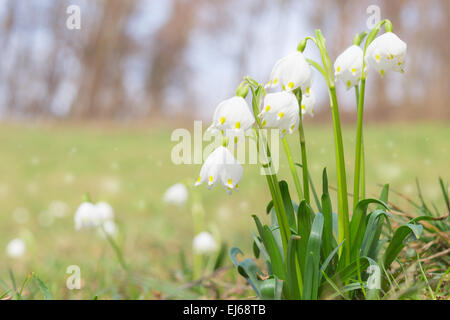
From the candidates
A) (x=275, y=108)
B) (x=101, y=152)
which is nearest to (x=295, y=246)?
(x=275, y=108)

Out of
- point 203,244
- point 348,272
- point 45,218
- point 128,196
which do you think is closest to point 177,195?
point 203,244

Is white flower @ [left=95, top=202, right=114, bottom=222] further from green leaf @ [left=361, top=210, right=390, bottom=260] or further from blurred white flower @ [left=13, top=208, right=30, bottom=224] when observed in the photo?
blurred white flower @ [left=13, top=208, right=30, bottom=224]

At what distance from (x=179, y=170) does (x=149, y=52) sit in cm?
632

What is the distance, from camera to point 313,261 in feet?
2.59

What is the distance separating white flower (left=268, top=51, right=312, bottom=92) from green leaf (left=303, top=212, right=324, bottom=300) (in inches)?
9.6

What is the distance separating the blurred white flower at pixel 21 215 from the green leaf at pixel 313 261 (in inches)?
96.3

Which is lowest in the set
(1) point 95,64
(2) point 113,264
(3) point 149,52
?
(2) point 113,264

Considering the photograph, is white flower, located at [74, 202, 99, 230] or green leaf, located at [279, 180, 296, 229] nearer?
green leaf, located at [279, 180, 296, 229]

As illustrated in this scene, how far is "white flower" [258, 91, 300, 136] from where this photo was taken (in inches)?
27.9

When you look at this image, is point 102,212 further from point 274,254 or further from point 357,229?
point 357,229

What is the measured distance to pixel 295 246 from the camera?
780 millimetres

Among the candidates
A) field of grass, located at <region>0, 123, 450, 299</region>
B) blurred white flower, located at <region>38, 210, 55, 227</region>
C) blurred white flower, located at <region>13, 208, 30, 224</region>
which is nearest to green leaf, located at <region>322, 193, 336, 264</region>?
field of grass, located at <region>0, 123, 450, 299</region>

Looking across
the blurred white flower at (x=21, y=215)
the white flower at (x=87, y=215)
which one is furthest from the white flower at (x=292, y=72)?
the blurred white flower at (x=21, y=215)
